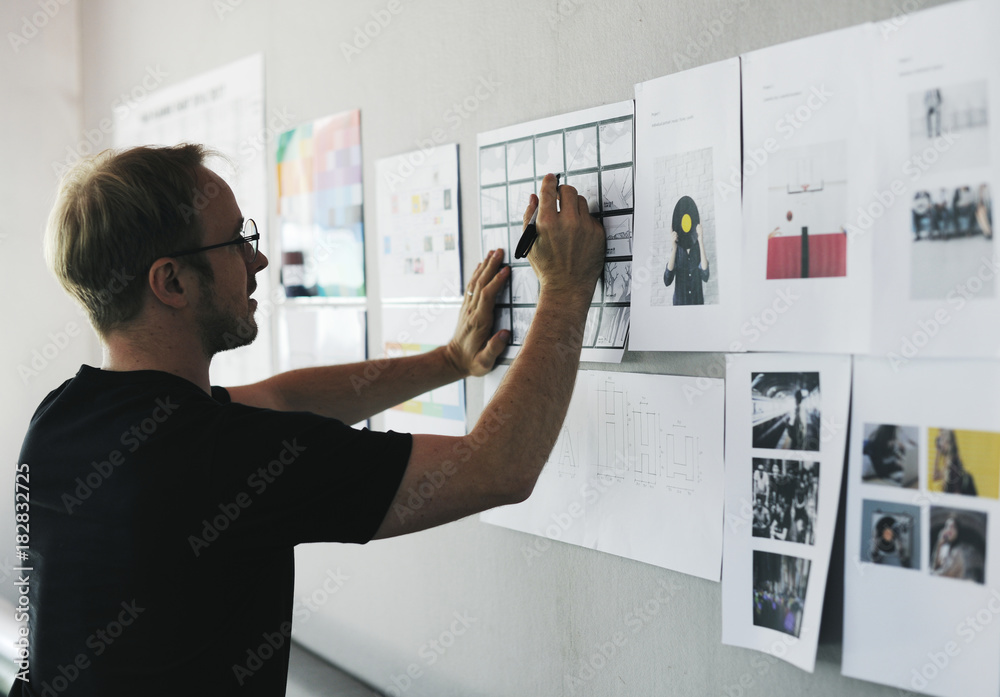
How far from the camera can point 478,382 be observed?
1.20 metres

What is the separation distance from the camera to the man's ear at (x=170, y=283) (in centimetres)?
94

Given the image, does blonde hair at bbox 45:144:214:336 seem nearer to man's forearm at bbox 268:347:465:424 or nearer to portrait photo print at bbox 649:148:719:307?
man's forearm at bbox 268:347:465:424

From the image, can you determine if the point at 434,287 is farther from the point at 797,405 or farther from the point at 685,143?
the point at 797,405

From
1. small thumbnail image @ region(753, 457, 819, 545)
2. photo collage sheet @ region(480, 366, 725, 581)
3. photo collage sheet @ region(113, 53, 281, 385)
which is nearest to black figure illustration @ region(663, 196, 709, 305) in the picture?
photo collage sheet @ region(480, 366, 725, 581)

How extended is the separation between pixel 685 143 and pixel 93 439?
77 centimetres

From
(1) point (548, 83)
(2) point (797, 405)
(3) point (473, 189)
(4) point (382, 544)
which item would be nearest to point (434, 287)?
(3) point (473, 189)

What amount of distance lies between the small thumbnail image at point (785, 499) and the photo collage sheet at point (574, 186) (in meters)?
0.24

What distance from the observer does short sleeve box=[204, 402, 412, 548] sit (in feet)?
2.70

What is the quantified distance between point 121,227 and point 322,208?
54 centimetres

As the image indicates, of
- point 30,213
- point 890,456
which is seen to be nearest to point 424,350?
point 890,456

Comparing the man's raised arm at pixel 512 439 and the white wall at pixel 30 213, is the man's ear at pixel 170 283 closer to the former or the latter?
the man's raised arm at pixel 512 439

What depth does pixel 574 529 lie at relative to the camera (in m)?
1.06

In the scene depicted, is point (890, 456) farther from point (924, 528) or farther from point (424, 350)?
point (424, 350)

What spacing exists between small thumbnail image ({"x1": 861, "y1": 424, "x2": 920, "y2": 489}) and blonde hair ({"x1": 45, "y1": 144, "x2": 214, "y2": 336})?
80cm
